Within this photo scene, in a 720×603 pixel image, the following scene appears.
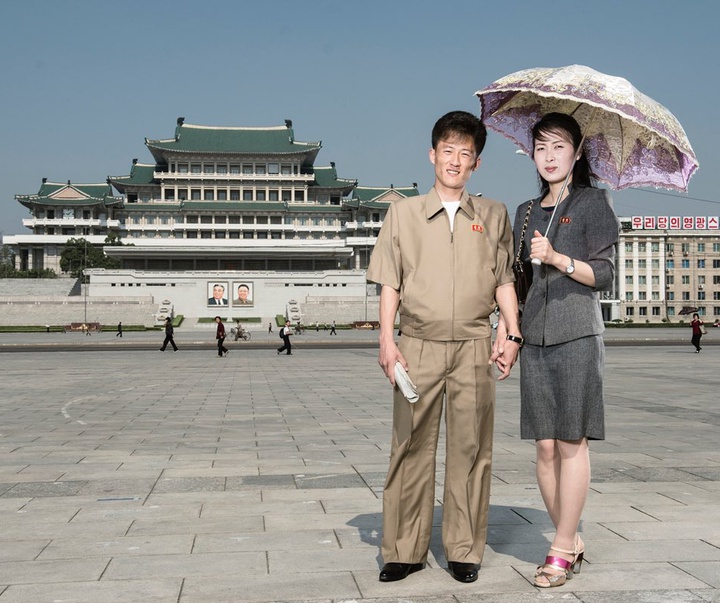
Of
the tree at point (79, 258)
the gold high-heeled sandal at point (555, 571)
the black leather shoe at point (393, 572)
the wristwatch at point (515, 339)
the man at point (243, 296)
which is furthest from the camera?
the tree at point (79, 258)

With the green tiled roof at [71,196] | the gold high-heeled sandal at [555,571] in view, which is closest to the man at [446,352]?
the gold high-heeled sandal at [555,571]

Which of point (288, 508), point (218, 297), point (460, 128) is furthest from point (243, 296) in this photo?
point (460, 128)

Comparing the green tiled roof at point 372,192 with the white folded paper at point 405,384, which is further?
the green tiled roof at point 372,192

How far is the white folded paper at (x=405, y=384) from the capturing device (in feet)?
12.1

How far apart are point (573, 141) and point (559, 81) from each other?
29cm

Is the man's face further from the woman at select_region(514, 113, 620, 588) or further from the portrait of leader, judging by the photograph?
the portrait of leader

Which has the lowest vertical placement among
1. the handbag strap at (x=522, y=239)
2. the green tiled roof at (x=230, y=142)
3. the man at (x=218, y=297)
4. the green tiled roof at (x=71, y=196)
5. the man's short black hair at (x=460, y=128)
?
the man at (x=218, y=297)

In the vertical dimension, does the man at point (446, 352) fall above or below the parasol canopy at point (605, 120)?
below

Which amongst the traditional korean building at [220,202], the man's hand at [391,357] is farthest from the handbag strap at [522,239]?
the traditional korean building at [220,202]

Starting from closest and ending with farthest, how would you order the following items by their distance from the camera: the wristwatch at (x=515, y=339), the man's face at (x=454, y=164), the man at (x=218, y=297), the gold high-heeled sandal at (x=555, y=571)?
the gold high-heeled sandal at (x=555, y=571) < the wristwatch at (x=515, y=339) < the man's face at (x=454, y=164) < the man at (x=218, y=297)

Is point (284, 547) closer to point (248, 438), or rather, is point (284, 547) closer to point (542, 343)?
point (542, 343)

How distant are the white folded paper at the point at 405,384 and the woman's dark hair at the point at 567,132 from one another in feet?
3.76

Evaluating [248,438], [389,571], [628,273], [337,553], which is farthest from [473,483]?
[628,273]

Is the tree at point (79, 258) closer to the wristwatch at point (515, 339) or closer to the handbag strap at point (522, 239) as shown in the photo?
the handbag strap at point (522, 239)
